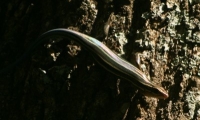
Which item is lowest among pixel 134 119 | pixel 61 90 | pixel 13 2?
pixel 134 119

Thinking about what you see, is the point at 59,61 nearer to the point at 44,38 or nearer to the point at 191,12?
the point at 44,38

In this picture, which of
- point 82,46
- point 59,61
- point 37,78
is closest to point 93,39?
point 82,46

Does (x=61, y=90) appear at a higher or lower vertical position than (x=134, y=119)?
higher

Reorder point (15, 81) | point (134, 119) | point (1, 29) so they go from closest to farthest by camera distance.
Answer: point (134, 119)
point (15, 81)
point (1, 29)

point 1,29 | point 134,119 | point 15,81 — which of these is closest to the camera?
point 134,119

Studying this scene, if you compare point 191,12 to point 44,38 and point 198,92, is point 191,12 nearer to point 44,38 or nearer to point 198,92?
point 198,92

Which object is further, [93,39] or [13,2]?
[13,2]

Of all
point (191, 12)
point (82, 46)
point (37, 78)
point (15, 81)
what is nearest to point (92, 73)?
point (82, 46)
